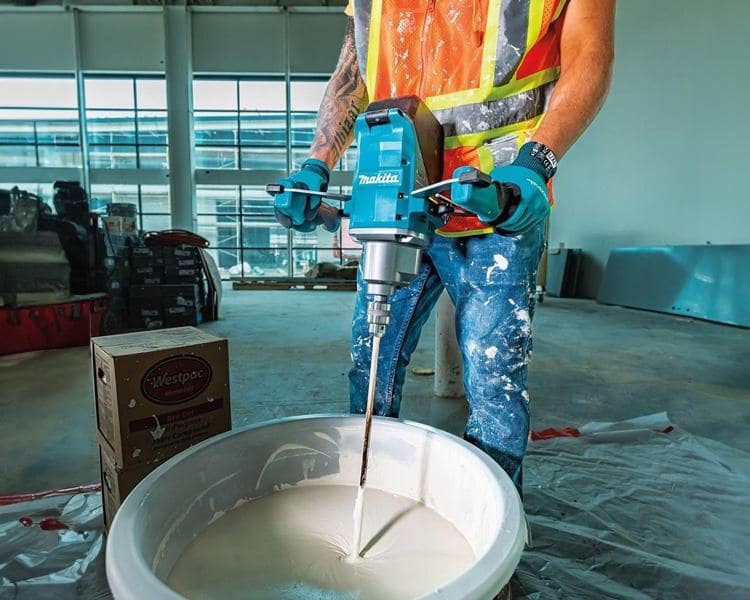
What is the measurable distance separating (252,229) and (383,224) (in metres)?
9.68

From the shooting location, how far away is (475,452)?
669 millimetres

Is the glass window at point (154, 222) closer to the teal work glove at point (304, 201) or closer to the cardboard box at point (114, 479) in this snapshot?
the cardboard box at point (114, 479)

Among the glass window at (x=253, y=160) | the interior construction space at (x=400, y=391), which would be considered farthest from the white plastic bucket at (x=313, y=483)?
the glass window at (x=253, y=160)

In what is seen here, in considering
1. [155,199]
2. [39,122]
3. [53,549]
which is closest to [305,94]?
[155,199]

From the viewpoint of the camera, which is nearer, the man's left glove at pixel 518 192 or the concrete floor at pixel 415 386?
the man's left glove at pixel 518 192

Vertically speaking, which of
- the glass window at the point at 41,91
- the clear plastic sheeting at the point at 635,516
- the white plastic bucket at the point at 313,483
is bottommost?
the clear plastic sheeting at the point at 635,516

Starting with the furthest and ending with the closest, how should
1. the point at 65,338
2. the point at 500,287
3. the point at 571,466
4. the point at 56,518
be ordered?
the point at 65,338
the point at 571,466
the point at 56,518
the point at 500,287

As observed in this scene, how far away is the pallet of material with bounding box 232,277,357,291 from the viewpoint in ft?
24.9

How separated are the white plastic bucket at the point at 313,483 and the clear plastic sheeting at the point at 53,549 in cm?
43

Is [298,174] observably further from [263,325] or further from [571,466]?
[263,325]

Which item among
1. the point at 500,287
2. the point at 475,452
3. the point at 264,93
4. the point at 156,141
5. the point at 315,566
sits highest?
the point at 264,93

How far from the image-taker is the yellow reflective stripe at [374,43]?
848 millimetres

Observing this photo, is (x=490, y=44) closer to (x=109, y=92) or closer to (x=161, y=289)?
(x=161, y=289)

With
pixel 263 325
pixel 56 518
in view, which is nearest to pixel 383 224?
pixel 56 518
